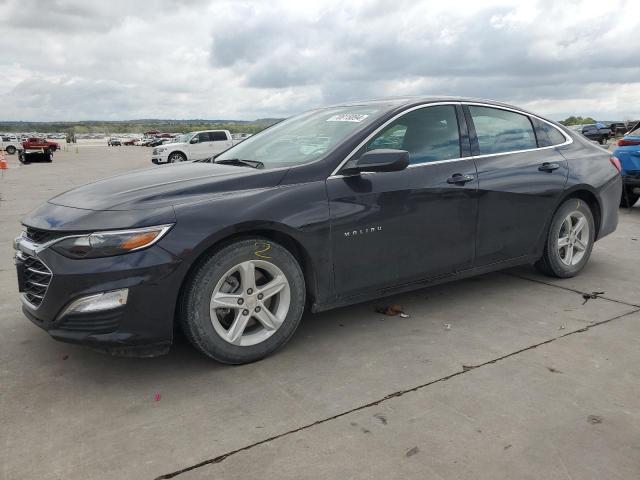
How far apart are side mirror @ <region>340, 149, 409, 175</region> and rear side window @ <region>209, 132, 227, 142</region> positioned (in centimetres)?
2595

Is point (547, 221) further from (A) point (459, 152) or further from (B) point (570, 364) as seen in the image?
(B) point (570, 364)

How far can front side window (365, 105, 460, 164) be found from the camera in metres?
3.93

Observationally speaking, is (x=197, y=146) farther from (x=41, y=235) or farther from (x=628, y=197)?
(x=41, y=235)

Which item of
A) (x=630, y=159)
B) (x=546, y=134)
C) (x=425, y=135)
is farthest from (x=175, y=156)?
(x=425, y=135)

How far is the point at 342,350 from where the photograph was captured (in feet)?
11.8

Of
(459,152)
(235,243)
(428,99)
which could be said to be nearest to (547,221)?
(459,152)

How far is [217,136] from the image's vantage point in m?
28.8

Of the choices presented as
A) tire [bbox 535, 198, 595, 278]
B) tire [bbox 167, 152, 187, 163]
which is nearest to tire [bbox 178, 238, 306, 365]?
tire [bbox 535, 198, 595, 278]

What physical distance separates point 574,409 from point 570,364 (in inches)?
22.4

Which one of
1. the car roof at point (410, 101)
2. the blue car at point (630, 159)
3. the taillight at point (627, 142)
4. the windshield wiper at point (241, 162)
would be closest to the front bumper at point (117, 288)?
the windshield wiper at point (241, 162)

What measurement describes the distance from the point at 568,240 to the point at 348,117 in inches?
94.5

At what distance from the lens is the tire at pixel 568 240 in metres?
4.89

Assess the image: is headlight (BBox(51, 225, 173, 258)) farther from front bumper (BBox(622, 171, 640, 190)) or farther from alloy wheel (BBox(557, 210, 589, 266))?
A: front bumper (BBox(622, 171, 640, 190))

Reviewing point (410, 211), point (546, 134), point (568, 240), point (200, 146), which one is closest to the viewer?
point (410, 211)
